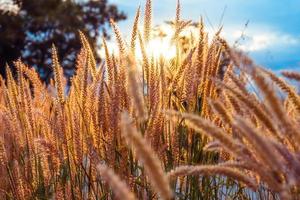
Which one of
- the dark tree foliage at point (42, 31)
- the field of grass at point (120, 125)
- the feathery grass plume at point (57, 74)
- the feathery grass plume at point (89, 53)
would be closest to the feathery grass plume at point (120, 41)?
the field of grass at point (120, 125)

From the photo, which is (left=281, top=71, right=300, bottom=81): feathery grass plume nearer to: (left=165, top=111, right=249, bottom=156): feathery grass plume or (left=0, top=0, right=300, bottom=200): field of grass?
(left=165, top=111, right=249, bottom=156): feathery grass plume

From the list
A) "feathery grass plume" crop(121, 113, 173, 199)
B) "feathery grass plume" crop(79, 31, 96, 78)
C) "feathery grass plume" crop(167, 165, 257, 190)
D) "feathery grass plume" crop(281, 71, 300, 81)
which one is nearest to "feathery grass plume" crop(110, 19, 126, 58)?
"feathery grass plume" crop(79, 31, 96, 78)

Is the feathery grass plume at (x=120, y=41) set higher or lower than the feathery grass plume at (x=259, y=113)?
higher

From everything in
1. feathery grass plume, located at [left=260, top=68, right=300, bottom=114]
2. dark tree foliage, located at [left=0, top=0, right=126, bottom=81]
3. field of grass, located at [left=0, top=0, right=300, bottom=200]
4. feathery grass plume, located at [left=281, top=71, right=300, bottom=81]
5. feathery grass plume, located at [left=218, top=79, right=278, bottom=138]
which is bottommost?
feathery grass plume, located at [left=218, top=79, right=278, bottom=138]

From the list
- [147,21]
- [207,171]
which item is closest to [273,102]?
[207,171]

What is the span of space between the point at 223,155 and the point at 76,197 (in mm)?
672

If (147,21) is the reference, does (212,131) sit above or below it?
below

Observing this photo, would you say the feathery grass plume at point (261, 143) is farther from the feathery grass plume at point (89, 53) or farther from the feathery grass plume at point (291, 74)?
the feathery grass plume at point (89, 53)

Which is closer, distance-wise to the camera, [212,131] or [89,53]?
[212,131]

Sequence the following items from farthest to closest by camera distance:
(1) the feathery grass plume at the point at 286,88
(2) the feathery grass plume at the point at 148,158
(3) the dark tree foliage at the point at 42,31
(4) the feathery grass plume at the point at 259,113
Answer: (3) the dark tree foliage at the point at 42,31
(1) the feathery grass plume at the point at 286,88
(4) the feathery grass plume at the point at 259,113
(2) the feathery grass plume at the point at 148,158

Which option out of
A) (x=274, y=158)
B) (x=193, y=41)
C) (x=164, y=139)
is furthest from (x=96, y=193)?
(x=274, y=158)

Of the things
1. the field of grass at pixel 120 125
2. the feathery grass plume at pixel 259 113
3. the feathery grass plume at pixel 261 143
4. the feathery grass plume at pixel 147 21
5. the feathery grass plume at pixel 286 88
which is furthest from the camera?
the feathery grass plume at pixel 147 21

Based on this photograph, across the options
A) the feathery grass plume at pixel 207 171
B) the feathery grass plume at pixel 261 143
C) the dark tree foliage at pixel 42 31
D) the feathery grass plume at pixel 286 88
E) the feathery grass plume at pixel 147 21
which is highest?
the dark tree foliage at pixel 42 31

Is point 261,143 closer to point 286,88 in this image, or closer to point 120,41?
point 286,88
